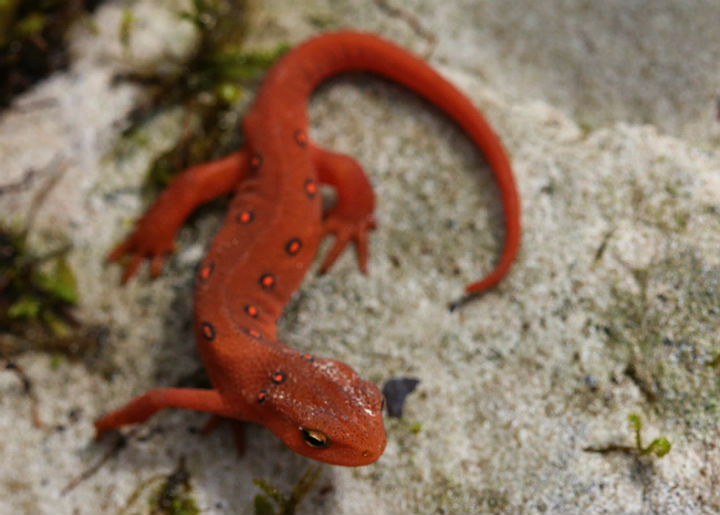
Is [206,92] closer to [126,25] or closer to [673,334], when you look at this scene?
[126,25]

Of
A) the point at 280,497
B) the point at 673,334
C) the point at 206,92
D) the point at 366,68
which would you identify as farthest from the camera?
the point at 206,92

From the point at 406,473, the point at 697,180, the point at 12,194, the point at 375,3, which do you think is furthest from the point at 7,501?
the point at 697,180

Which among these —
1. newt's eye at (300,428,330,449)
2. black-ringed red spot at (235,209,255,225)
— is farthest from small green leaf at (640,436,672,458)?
black-ringed red spot at (235,209,255,225)

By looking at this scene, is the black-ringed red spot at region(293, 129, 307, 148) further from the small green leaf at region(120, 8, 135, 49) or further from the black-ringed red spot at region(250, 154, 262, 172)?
the small green leaf at region(120, 8, 135, 49)

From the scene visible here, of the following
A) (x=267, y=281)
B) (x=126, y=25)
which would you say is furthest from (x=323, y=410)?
(x=126, y=25)

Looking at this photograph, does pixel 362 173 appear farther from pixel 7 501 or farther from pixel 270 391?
pixel 7 501

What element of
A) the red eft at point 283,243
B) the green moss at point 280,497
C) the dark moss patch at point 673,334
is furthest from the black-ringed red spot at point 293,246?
the dark moss patch at point 673,334

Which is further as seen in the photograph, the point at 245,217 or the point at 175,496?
the point at 245,217
